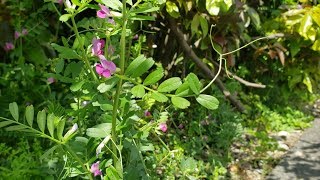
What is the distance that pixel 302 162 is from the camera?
335 cm

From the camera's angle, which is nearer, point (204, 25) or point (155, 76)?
point (155, 76)

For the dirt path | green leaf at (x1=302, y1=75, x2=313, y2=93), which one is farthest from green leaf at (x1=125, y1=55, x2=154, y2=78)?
green leaf at (x1=302, y1=75, x2=313, y2=93)

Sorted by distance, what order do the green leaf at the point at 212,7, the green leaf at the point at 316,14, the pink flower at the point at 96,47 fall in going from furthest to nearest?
the green leaf at the point at 316,14 → the green leaf at the point at 212,7 → the pink flower at the point at 96,47

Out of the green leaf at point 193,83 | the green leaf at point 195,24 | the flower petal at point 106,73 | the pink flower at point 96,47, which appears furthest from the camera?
the green leaf at point 195,24

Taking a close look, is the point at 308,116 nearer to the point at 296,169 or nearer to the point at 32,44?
the point at 296,169

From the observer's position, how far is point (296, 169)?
127 inches

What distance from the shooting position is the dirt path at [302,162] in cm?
313

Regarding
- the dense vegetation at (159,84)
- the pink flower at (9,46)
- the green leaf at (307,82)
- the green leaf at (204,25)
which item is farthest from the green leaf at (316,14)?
the pink flower at (9,46)

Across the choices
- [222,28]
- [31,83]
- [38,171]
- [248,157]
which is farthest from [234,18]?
[38,171]

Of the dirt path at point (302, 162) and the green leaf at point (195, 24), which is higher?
the green leaf at point (195, 24)

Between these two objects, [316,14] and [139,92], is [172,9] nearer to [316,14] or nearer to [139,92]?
[316,14]

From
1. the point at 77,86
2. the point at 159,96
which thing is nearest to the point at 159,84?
the point at 77,86

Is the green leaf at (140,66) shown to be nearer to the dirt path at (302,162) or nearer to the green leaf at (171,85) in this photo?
the green leaf at (171,85)

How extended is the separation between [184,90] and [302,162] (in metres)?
2.00
